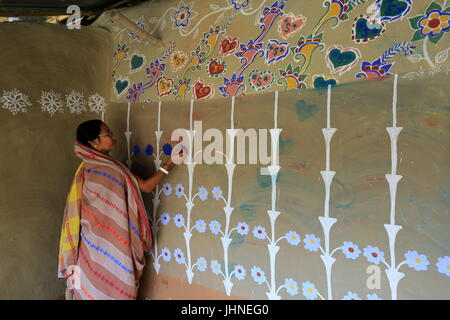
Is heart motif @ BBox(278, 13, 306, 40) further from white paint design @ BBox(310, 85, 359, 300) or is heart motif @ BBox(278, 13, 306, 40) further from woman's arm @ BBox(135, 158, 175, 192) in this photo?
woman's arm @ BBox(135, 158, 175, 192)

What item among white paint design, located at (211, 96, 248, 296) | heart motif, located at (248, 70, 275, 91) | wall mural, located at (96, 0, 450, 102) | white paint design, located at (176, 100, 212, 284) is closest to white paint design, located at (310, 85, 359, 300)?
wall mural, located at (96, 0, 450, 102)

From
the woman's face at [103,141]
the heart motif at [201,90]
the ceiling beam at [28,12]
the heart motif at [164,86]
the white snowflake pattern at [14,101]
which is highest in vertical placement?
the ceiling beam at [28,12]

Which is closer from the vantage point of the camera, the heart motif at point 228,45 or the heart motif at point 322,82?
the heart motif at point 322,82

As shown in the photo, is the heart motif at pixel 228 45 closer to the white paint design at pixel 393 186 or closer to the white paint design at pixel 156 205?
the white paint design at pixel 156 205

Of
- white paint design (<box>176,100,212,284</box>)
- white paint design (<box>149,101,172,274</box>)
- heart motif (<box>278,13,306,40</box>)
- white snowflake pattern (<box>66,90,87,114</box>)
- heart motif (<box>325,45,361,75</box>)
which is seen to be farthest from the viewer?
white snowflake pattern (<box>66,90,87,114</box>)

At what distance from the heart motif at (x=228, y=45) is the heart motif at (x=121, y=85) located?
65cm

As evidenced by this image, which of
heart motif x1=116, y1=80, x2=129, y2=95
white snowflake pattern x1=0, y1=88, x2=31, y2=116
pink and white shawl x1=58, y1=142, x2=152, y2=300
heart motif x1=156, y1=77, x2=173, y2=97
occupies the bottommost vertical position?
pink and white shawl x1=58, y1=142, x2=152, y2=300

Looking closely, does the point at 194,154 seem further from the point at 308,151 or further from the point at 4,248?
the point at 4,248

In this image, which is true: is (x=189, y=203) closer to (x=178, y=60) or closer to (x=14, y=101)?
(x=178, y=60)

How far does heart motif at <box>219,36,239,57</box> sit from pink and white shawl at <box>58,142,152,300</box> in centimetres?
76

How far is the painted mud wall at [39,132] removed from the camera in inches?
61.0

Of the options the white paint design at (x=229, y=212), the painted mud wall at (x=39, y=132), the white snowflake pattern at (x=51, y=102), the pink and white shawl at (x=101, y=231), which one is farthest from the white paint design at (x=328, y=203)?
the white snowflake pattern at (x=51, y=102)

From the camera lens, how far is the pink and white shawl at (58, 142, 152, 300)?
55.9 inches

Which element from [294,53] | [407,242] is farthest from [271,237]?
→ [294,53]
